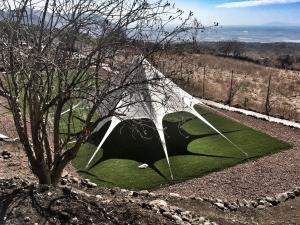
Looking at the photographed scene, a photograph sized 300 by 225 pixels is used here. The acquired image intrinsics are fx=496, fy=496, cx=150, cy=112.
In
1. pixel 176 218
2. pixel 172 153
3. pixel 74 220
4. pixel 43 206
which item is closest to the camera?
pixel 74 220

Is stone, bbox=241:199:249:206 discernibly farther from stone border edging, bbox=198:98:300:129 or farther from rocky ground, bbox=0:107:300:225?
stone border edging, bbox=198:98:300:129

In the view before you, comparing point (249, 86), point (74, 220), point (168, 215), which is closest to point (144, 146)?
point (168, 215)

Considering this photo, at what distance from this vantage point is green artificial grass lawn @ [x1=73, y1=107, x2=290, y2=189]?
40.1ft

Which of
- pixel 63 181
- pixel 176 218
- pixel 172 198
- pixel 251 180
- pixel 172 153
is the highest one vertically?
pixel 176 218

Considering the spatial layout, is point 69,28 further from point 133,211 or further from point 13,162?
point 13,162

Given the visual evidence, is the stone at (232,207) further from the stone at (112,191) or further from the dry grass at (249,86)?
the dry grass at (249,86)

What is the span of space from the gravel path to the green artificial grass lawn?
0.34 m

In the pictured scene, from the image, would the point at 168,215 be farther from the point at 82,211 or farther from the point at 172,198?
the point at 172,198

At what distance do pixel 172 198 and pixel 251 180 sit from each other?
2813 millimetres

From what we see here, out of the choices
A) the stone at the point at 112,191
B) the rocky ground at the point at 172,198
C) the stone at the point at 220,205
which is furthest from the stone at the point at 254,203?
the stone at the point at 112,191

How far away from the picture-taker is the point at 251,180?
39.8 feet

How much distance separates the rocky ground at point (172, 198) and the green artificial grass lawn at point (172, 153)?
1.55ft

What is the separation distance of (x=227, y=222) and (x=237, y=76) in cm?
2992

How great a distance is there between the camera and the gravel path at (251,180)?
1133 cm
